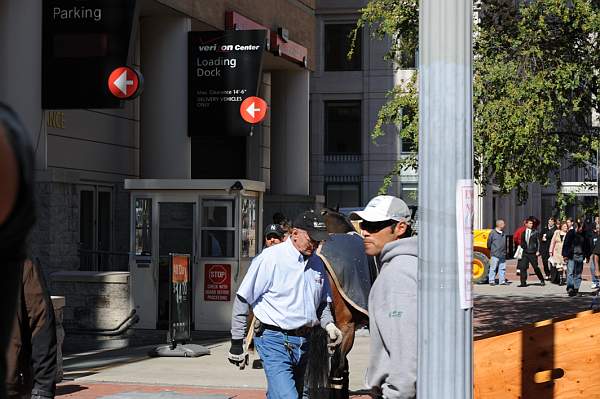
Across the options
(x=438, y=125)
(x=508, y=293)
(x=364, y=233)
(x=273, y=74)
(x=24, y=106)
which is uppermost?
(x=273, y=74)

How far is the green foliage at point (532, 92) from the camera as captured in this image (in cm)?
1675

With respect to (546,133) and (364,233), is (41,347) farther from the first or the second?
(546,133)

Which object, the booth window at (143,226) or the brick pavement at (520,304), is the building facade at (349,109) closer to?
the brick pavement at (520,304)

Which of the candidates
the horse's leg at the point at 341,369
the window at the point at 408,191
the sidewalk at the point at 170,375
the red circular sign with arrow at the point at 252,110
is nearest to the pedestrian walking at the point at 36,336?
the horse's leg at the point at 341,369

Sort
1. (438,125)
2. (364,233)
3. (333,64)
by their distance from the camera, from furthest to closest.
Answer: (333,64) → (364,233) → (438,125)

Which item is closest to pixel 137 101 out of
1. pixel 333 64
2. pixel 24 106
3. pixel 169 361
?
pixel 24 106

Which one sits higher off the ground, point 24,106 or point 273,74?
point 273,74

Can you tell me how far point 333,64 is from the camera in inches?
2345

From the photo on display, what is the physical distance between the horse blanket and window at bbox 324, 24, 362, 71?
47.6 metres

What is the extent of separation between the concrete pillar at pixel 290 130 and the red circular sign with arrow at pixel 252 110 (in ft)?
29.9

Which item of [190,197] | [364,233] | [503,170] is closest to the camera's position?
[364,233]

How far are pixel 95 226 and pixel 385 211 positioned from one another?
18.4 meters

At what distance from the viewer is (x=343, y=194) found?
201 ft

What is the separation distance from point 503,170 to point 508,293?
1463 cm
